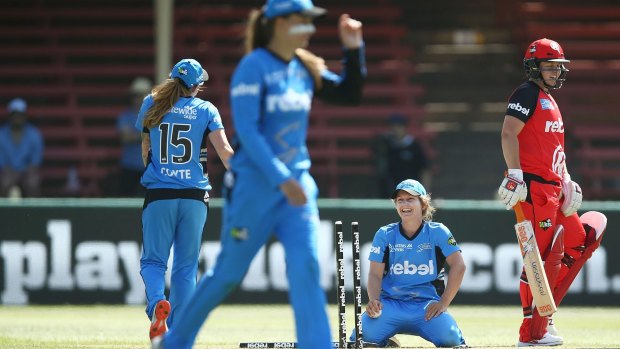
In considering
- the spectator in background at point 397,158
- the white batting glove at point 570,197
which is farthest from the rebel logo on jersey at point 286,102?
the spectator in background at point 397,158

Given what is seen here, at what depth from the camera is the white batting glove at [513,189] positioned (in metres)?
8.72

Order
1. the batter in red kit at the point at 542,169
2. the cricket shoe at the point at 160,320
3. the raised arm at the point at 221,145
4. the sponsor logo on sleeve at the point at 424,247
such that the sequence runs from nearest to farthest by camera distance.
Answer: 1. the cricket shoe at the point at 160,320
2. the raised arm at the point at 221,145
3. the batter in red kit at the point at 542,169
4. the sponsor logo on sleeve at the point at 424,247

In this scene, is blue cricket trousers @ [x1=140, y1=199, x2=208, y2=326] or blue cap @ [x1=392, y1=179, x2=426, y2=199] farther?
blue cap @ [x1=392, y1=179, x2=426, y2=199]

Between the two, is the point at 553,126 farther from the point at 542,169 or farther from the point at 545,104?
the point at 542,169

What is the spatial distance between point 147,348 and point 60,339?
164 cm

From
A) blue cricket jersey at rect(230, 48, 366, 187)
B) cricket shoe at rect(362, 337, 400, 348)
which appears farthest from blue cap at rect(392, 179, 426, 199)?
blue cricket jersey at rect(230, 48, 366, 187)

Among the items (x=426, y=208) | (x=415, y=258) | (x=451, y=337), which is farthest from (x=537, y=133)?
(x=451, y=337)

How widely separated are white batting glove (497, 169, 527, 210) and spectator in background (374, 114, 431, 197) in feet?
27.5

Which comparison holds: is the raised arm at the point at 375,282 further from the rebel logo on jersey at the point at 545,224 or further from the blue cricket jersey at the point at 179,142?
the blue cricket jersey at the point at 179,142

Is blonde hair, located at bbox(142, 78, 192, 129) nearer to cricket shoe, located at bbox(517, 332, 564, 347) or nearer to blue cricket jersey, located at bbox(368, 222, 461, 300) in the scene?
blue cricket jersey, located at bbox(368, 222, 461, 300)

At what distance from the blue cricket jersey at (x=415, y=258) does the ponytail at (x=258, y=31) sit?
326 cm

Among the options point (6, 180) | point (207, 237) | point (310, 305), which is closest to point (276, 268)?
point (207, 237)

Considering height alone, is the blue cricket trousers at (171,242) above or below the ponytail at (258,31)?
below

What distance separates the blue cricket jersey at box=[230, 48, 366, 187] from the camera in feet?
20.4
